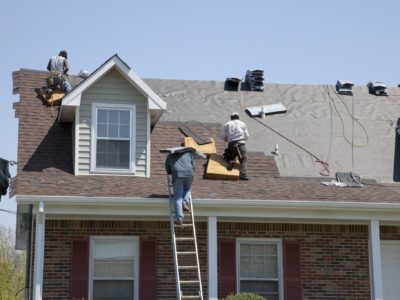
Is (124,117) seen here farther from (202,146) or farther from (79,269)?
(79,269)

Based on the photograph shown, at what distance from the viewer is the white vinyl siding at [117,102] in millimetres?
15435

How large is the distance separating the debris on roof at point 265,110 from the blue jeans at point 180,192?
5333 mm

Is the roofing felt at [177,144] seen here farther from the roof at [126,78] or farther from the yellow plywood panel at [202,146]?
the roof at [126,78]

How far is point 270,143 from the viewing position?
17.4m

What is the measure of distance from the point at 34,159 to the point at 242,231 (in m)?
4.51

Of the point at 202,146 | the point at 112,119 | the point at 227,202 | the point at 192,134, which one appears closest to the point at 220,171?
the point at 202,146

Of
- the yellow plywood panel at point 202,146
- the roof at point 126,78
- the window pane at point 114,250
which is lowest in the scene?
the window pane at point 114,250

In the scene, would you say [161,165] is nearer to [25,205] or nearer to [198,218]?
[198,218]

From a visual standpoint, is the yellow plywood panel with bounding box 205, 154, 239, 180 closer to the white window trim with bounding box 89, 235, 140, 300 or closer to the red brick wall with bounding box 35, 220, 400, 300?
the red brick wall with bounding box 35, 220, 400, 300

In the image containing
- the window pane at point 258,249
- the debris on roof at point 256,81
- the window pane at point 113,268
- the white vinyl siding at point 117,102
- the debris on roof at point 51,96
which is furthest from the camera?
the debris on roof at point 256,81

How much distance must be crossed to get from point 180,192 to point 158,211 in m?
0.72

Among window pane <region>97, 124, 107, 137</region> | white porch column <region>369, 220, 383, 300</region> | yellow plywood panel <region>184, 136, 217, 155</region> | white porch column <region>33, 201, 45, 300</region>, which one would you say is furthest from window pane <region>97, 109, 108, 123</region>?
Answer: white porch column <region>369, 220, 383, 300</region>

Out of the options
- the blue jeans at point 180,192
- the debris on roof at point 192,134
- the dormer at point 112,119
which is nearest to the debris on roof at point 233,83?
the debris on roof at point 192,134

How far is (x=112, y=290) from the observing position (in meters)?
14.3
